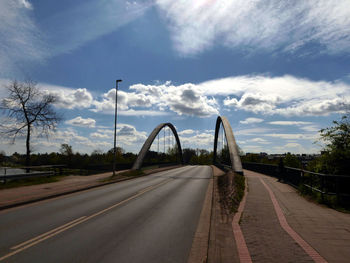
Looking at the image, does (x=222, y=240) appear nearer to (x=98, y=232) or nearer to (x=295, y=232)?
(x=295, y=232)

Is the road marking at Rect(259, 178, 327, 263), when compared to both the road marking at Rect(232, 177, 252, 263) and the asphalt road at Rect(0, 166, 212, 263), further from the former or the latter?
the asphalt road at Rect(0, 166, 212, 263)

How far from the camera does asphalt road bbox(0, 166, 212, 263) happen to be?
464 centimetres

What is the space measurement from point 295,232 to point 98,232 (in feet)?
16.3

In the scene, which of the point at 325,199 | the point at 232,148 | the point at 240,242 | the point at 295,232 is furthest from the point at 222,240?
the point at 232,148

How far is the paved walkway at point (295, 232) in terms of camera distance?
14.5 feet

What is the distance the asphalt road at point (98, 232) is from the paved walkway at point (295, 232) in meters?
1.57

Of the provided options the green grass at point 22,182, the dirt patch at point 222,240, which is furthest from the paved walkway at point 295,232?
the green grass at point 22,182

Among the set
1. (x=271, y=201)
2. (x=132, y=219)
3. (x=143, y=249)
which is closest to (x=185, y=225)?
(x=132, y=219)

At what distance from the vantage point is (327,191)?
9.59 metres

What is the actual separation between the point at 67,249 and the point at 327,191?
9.71 m

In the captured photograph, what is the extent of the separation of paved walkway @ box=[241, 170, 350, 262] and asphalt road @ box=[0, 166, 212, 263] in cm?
157

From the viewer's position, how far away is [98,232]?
6074mm

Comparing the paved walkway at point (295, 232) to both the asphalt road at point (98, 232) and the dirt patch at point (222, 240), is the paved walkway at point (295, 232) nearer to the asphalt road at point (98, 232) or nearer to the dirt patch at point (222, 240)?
the dirt patch at point (222, 240)

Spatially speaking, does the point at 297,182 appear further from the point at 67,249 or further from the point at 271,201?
the point at 67,249
